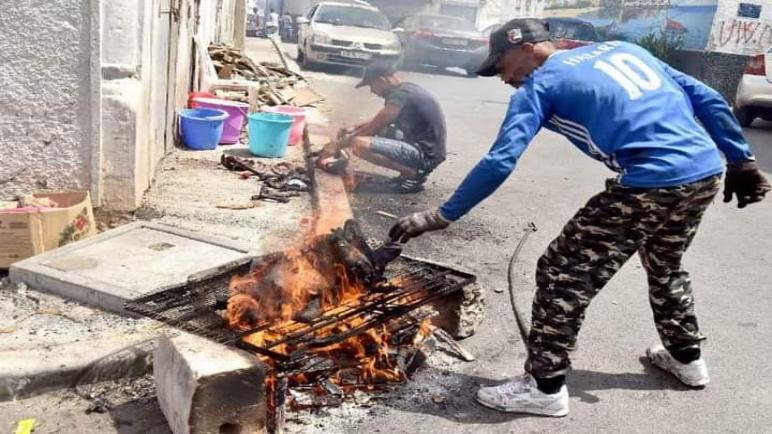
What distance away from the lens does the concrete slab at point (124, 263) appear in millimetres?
4070

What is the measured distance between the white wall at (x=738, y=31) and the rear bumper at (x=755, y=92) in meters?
4.81

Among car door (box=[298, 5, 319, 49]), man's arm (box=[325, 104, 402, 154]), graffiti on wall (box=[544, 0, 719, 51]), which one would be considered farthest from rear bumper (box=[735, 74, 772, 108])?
car door (box=[298, 5, 319, 49])

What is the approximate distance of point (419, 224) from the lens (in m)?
3.32

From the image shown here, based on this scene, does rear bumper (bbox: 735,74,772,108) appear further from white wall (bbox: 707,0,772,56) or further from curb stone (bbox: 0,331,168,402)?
curb stone (bbox: 0,331,168,402)

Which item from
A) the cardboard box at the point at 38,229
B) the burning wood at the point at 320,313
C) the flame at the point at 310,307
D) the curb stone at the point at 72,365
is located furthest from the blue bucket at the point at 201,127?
the curb stone at the point at 72,365

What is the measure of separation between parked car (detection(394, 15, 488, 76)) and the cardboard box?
15338mm

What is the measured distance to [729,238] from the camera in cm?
687

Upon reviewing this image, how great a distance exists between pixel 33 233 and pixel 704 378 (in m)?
3.97

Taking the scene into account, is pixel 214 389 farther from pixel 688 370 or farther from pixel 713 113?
pixel 713 113

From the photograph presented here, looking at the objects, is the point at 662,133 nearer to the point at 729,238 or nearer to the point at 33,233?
the point at 33,233

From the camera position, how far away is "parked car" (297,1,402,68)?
1669cm

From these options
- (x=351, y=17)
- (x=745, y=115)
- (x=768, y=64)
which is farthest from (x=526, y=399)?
(x=351, y=17)

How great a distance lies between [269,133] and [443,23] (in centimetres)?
1361

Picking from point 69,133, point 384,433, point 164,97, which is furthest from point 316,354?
point 164,97
